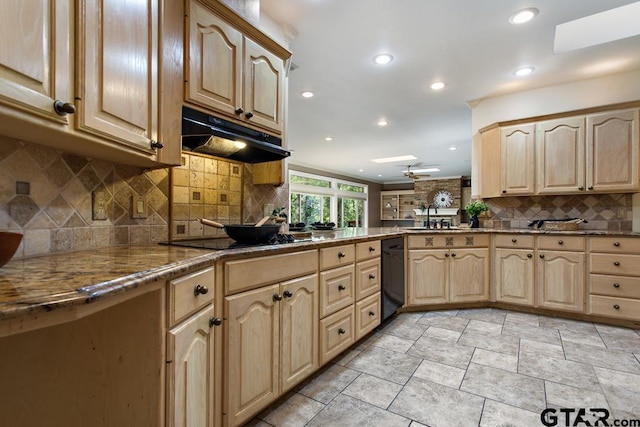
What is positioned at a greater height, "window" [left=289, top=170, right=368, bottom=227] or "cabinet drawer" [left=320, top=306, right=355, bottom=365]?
"window" [left=289, top=170, right=368, bottom=227]

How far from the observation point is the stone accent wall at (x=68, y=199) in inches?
44.5

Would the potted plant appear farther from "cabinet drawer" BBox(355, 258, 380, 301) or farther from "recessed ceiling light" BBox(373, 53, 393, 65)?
"recessed ceiling light" BBox(373, 53, 393, 65)

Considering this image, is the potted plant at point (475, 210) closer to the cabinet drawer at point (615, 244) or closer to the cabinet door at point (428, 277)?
the cabinet door at point (428, 277)

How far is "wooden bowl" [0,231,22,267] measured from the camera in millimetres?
758

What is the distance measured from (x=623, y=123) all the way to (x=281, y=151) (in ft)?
11.5

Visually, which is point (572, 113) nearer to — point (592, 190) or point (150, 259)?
point (592, 190)

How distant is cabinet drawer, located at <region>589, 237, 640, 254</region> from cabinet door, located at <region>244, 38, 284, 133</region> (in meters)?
3.12

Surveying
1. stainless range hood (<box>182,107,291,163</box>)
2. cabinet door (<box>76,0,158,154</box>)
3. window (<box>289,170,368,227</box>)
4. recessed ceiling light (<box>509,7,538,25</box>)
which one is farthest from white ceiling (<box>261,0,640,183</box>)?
window (<box>289,170,368,227</box>)

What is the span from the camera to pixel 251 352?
1396mm

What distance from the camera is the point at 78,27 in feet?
3.16

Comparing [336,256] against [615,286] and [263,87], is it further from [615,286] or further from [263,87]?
[615,286]

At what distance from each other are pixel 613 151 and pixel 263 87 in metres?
3.54

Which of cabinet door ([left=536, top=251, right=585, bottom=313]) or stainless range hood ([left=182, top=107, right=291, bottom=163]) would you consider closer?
stainless range hood ([left=182, top=107, right=291, bottom=163])

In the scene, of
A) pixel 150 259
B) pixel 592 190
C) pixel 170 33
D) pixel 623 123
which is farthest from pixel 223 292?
pixel 623 123
